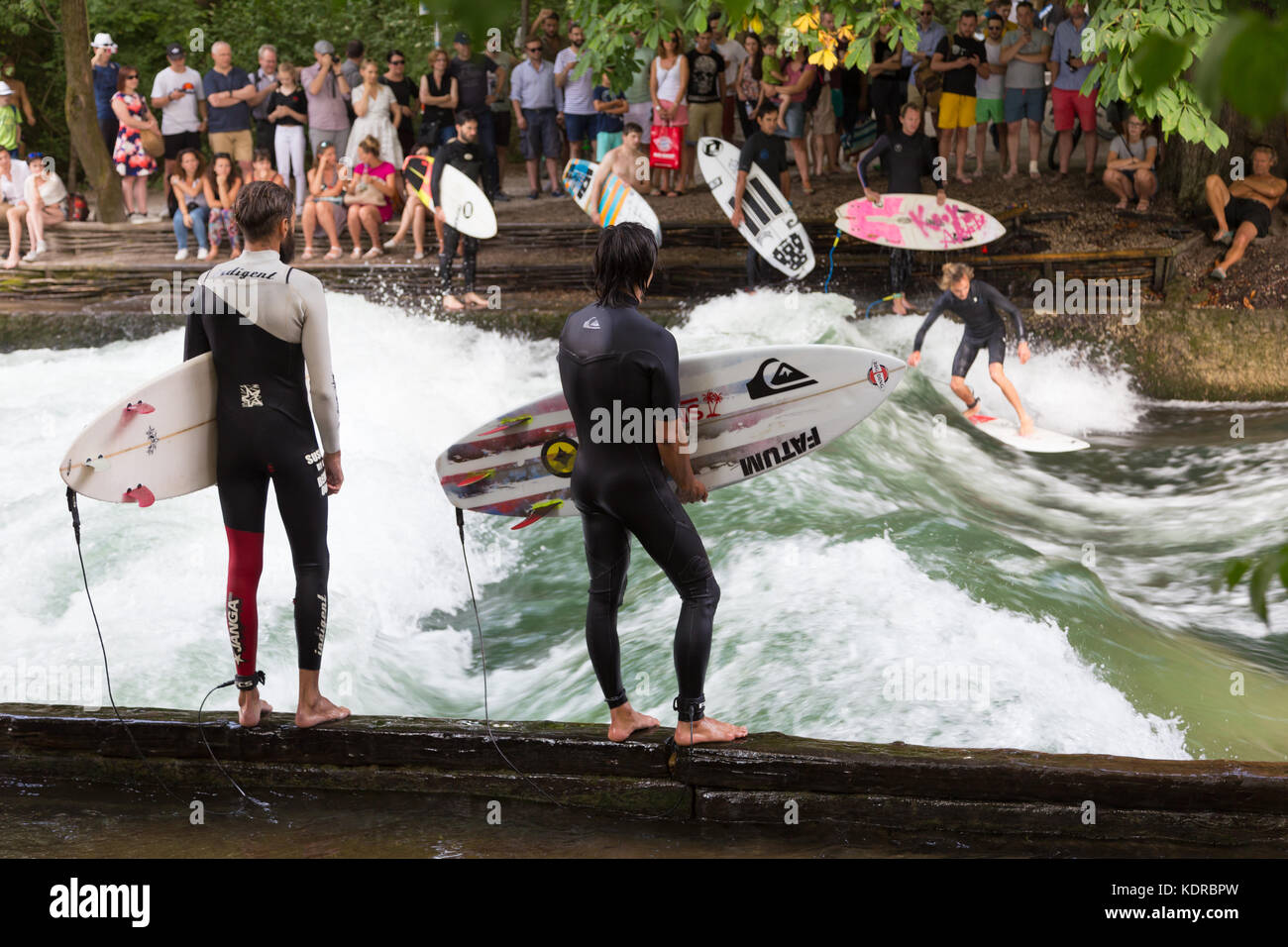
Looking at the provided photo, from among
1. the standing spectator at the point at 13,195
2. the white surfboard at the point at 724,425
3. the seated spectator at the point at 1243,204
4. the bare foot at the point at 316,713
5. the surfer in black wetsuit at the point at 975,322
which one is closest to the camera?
the bare foot at the point at 316,713

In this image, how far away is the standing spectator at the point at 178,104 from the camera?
41.7 feet

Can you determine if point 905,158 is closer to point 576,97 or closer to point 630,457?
point 576,97

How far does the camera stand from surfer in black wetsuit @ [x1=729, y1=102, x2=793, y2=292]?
11.1 meters

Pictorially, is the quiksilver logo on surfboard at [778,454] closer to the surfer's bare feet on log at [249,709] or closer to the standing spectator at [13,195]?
the surfer's bare feet on log at [249,709]

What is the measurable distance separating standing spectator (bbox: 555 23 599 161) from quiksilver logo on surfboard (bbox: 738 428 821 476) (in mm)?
8806

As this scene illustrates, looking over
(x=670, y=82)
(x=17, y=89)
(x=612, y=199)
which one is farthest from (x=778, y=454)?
(x=17, y=89)

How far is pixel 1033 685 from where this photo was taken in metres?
5.24

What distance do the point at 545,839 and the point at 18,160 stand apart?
12855 mm

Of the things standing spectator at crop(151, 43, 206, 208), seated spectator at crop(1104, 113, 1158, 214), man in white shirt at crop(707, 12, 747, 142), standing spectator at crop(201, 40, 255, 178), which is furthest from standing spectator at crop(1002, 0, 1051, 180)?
standing spectator at crop(151, 43, 206, 208)

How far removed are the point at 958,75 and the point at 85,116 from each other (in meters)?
9.28

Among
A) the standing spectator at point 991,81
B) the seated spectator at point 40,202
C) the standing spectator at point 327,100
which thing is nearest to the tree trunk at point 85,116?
the seated spectator at point 40,202

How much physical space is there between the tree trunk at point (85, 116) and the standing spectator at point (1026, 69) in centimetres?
957

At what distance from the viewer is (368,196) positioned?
12539 millimetres

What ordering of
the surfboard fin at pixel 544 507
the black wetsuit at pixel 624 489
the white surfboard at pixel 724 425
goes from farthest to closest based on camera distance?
the surfboard fin at pixel 544 507 < the white surfboard at pixel 724 425 < the black wetsuit at pixel 624 489
